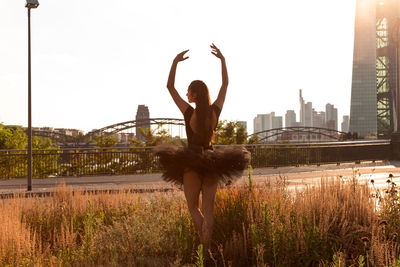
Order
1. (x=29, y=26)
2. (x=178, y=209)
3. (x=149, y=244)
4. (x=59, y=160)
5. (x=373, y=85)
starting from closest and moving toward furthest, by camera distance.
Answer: (x=149, y=244) → (x=178, y=209) → (x=29, y=26) → (x=59, y=160) → (x=373, y=85)

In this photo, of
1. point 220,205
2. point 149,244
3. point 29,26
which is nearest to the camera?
point 149,244

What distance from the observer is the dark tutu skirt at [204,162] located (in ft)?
14.6

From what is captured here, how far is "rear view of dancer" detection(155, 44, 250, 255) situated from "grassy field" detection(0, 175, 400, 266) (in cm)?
45

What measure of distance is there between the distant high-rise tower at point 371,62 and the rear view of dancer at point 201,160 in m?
134

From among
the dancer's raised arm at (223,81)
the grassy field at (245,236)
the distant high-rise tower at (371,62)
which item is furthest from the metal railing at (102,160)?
the distant high-rise tower at (371,62)

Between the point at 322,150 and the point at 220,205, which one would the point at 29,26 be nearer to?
the point at 220,205

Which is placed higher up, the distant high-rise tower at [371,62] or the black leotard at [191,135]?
the distant high-rise tower at [371,62]

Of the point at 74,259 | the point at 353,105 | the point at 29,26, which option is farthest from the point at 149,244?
the point at 353,105

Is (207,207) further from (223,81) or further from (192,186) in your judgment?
(223,81)

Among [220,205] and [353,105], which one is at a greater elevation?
[353,105]

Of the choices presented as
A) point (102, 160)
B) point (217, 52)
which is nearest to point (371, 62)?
point (102, 160)

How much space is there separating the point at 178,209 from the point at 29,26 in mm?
11422

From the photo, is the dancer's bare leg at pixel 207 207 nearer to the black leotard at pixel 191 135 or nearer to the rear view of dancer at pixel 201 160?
the rear view of dancer at pixel 201 160

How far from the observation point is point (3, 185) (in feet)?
51.9
